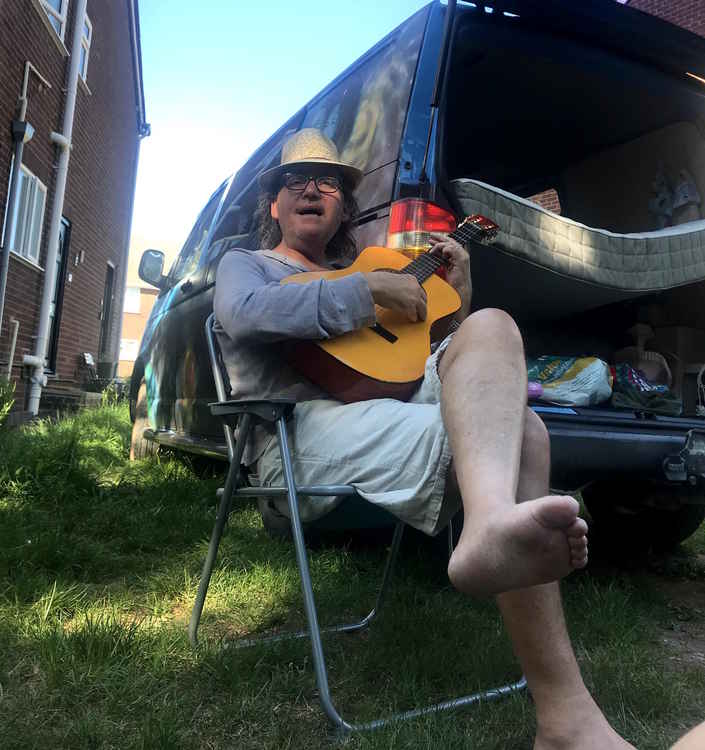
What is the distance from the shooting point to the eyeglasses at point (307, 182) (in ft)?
7.55

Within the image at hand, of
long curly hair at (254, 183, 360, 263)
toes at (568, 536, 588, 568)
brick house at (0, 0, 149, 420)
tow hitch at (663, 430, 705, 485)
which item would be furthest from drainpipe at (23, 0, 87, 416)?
toes at (568, 536, 588, 568)

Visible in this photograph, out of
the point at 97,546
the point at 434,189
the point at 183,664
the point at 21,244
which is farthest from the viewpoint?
the point at 21,244

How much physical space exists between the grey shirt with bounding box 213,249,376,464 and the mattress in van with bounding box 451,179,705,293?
28.7 inches

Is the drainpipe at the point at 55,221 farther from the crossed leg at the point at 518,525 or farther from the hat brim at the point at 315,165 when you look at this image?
the crossed leg at the point at 518,525

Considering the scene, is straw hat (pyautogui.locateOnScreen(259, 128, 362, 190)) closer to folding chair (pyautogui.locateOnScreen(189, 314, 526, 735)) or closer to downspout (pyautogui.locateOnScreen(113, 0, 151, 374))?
folding chair (pyautogui.locateOnScreen(189, 314, 526, 735))

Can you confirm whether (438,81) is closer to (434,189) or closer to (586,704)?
(434,189)

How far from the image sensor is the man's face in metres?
2.29

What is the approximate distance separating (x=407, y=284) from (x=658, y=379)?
170cm

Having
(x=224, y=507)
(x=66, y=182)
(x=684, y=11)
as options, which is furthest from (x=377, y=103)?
(x=684, y=11)

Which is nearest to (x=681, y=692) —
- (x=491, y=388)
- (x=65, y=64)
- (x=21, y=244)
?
(x=491, y=388)

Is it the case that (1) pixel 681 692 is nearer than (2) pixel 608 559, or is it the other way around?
(1) pixel 681 692

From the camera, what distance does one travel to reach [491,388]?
1.38m

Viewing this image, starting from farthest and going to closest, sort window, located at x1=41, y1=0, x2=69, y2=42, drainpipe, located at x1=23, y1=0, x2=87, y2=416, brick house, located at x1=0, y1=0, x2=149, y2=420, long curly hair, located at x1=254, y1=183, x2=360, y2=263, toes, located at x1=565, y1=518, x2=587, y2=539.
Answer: window, located at x1=41, y1=0, x2=69, y2=42, drainpipe, located at x1=23, y1=0, x2=87, y2=416, brick house, located at x1=0, y1=0, x2=149, y2=420, long curly hair, located at x1=254, y1=183, x2=360, y2=263, toes, located at x1=565, y1=518, x2=587, y2=539

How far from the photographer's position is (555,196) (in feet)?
13.4
